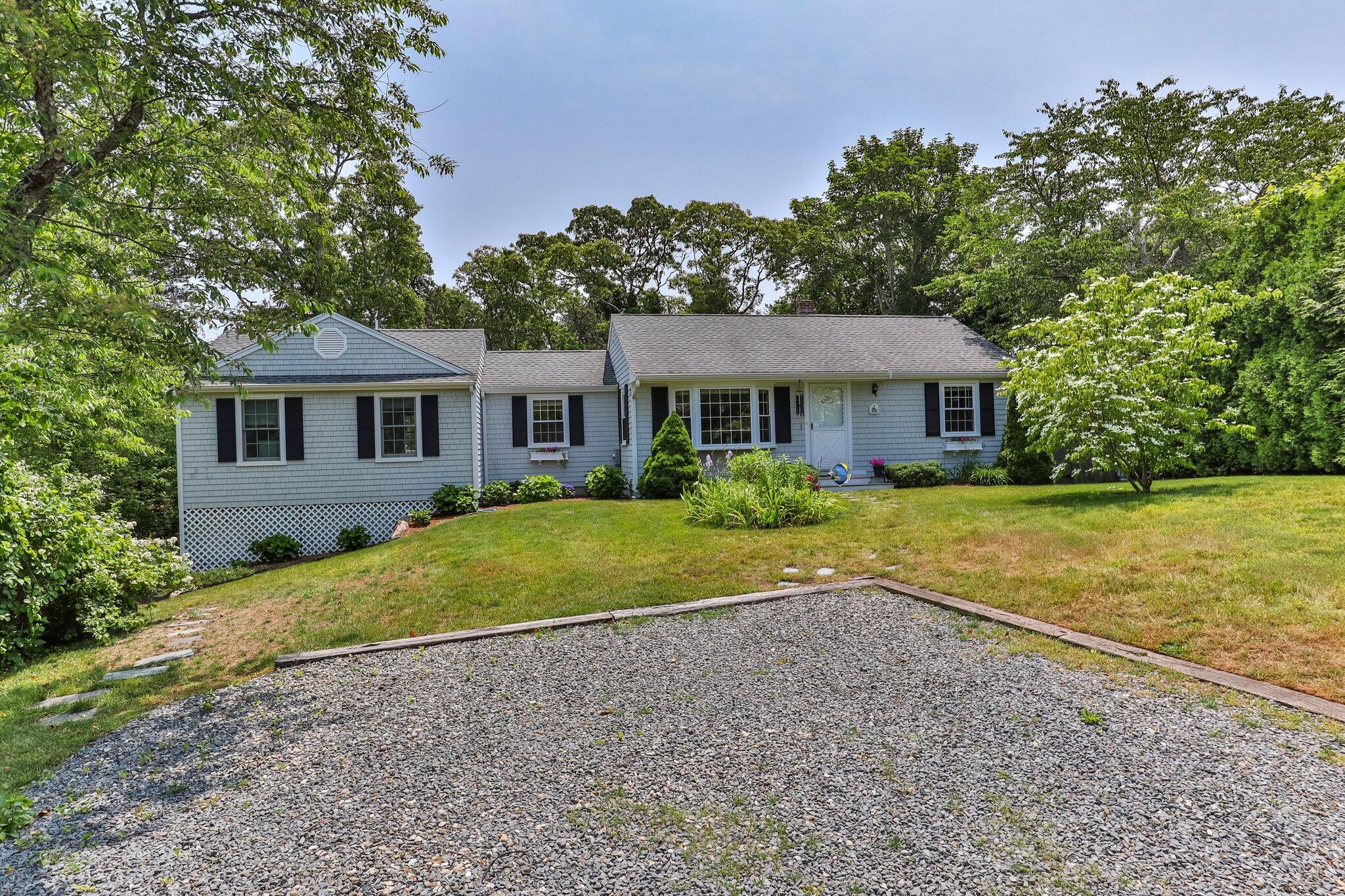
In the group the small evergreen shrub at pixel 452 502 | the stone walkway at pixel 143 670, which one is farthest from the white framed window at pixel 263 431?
the stone walkway at pixel 143 670

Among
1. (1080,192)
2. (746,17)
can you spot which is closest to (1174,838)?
(746,17)

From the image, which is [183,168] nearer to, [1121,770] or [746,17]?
[746,17]

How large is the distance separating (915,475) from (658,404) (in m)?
5.98

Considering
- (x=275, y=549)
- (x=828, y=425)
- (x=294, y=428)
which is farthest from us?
(x=828, y=425)

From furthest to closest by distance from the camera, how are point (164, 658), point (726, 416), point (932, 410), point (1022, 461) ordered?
point (932, 410) → point (726, 416) → point (1022, 461) → point (164, 658)

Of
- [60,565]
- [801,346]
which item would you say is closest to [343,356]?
[60,565]

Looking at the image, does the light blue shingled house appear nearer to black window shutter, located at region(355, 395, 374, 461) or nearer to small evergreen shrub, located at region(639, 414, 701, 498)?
black window shutter, located at region(355, 395, 374, 461)

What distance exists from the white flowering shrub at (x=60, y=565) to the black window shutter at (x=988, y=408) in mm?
16081

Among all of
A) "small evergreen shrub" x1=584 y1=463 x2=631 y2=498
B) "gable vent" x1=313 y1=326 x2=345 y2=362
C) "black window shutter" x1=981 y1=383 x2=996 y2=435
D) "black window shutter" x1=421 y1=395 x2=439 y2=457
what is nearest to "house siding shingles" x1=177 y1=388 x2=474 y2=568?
"black window shutter" x1=421 y1=395 x2=439 y2=457

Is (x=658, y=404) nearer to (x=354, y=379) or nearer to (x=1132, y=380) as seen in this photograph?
(x=354, y=379)

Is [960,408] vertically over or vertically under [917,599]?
over

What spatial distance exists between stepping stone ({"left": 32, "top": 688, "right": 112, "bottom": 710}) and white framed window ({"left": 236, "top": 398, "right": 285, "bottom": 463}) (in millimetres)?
9415

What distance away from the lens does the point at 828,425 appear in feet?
49.8

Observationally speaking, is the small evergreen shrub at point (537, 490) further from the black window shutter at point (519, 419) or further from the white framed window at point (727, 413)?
the white framed window at point (727, 413)
